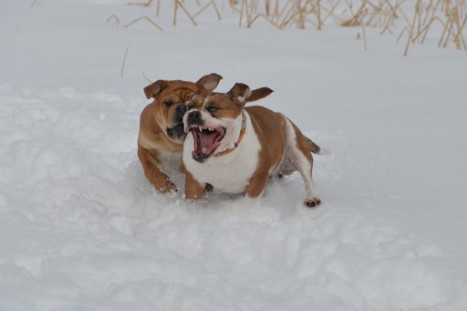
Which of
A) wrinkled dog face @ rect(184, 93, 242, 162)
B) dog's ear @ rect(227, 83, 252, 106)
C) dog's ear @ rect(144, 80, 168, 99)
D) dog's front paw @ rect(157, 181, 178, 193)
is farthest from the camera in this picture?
dog's front paw @ rect(157, 181, 178, 193)

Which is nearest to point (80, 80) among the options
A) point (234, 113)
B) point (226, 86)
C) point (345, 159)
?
point (226, 86)

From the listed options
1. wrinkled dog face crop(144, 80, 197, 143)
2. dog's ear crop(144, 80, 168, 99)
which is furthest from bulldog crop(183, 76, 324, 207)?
dog's ear crop(144, 80, 168, 99)

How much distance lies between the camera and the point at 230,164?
444cm

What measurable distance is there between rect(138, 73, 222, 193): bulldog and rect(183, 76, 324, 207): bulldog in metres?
0.14

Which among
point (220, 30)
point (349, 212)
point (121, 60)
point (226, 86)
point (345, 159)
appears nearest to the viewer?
point (349, 212)

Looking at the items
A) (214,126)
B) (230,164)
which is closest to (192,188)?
(230,164)

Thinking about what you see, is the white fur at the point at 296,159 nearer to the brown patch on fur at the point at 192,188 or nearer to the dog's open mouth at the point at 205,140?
the brown patch on fur at the point at 192,188

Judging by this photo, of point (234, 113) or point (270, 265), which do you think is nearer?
point (270, 265)

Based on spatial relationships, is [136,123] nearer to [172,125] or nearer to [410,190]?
[172,125]

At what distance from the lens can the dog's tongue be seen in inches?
167

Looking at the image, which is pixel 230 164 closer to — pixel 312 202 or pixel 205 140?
pixel 205 140

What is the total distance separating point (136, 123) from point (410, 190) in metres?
2.32

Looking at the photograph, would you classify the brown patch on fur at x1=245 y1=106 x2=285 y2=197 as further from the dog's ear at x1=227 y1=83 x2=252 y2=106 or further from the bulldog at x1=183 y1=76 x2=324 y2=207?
the dog's ear at x1=227 y1=83 x2=252 y2=106

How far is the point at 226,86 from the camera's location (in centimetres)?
733
